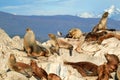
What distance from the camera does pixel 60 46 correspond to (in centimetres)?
2430

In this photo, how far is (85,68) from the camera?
19.3 meters

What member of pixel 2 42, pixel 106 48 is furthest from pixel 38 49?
pixel 106 48

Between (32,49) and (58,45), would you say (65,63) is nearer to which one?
(32,49)

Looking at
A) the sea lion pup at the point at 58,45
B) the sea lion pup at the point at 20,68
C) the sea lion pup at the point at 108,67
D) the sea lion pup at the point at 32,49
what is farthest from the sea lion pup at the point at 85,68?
the sea lion pup at the point at 20,68

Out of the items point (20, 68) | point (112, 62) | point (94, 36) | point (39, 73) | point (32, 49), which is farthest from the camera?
point (94, 36)

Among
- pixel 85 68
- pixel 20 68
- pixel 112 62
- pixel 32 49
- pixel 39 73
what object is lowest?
pixel 85 68

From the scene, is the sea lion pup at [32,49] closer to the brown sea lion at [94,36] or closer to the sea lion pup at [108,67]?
the sea lion pup at [108,67]

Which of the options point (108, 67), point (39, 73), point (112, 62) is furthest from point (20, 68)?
point (112, 62)

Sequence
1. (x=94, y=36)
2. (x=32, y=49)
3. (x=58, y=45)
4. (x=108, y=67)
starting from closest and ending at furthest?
(x=108, y=67), (x=32, y=49), (x=58, y=45), (x=94, y=36)

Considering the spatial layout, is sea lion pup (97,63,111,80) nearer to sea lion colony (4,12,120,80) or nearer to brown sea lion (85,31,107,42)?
sea lion colony (4,12,120,80)

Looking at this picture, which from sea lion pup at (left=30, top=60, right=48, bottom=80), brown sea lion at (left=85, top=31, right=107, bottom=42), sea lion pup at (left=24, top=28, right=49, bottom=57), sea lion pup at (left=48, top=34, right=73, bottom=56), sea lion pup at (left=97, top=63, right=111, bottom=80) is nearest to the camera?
sea lion pup at (left=30, top=60, right=48, bottom=80)

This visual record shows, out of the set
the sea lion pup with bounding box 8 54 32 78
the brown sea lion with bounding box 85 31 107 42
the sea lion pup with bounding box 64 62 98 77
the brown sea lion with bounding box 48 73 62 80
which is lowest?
the sea lion pup with bounding box 64 62 98 77

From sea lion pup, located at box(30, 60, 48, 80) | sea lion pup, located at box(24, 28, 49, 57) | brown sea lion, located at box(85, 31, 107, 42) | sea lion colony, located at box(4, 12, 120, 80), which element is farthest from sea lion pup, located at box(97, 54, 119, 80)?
brown sea lion, located at box(85, 31, 107, 42)

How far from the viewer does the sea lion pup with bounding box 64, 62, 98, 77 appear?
1826 cm
